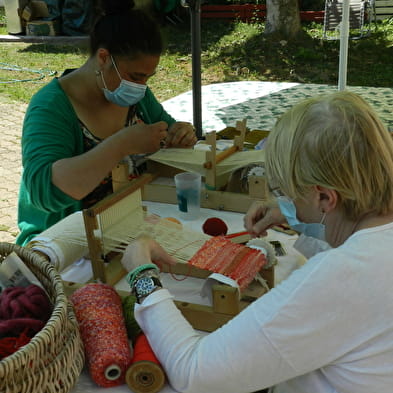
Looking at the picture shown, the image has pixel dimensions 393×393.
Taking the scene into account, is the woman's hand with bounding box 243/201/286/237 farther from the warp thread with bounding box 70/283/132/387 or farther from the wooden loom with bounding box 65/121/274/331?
the warp thread with bounding box 70/283/132/387

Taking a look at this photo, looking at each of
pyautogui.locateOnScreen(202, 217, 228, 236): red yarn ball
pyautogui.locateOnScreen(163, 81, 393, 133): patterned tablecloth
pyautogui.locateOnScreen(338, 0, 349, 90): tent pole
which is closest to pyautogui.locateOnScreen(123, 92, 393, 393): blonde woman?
pyautogui.locateOnScreen(202, 217, 228, 236): red yarn ball

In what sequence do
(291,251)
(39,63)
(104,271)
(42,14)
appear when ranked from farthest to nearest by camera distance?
1. (42,14)
2. (39,63)
3. (291,251)
4. (104,271)

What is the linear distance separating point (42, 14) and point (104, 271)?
427 inches

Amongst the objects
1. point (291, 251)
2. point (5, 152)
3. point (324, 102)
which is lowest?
point (5, 152)

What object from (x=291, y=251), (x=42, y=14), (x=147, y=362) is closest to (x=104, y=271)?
(x=147, y=362)

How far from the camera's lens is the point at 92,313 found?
4.17 ft

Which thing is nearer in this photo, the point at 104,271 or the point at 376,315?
the point at 376,315

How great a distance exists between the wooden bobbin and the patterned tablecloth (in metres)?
3.93

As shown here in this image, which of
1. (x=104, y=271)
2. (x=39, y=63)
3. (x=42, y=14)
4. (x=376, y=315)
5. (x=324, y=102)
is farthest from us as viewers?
(x=42, y=14)

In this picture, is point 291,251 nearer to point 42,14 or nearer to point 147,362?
point 147,362

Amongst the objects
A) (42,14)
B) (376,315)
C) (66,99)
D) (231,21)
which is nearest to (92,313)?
(376,315)

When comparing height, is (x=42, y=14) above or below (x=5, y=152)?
above

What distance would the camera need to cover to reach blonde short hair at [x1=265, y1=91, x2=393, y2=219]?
1.07 metres

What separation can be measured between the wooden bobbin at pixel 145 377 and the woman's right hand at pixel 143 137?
1.03 meters
